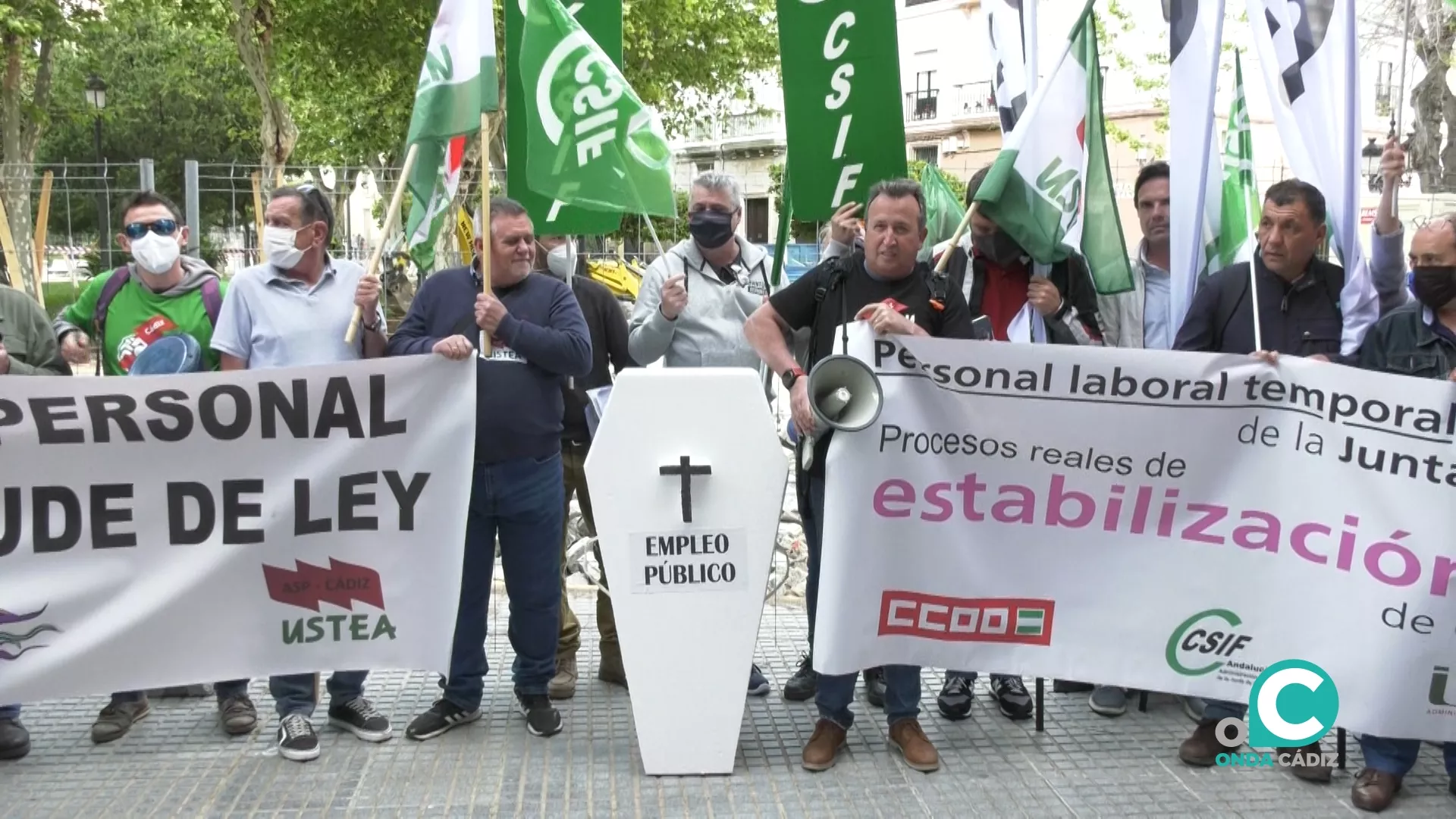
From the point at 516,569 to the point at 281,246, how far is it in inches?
58.8

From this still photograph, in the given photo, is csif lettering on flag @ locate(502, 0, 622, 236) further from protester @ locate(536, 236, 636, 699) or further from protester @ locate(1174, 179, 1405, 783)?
protester @ locate(1174, 179, 1405, 783)

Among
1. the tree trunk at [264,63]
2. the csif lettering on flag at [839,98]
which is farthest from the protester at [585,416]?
the tree trunk at [264,63]

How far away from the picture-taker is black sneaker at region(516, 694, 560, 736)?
4.78m

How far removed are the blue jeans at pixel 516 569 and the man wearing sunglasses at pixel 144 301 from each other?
1.21m

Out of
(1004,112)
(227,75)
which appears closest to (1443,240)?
(1004,112)

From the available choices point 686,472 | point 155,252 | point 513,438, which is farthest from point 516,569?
point 155,252

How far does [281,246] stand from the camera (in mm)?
4621

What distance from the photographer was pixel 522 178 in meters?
4.98

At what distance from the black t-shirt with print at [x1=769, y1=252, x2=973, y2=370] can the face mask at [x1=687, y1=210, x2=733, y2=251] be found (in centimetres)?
60

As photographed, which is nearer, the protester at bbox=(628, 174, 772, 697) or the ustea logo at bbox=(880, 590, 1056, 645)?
the ustea logo at bbox=(880, 590, 1056, 645)

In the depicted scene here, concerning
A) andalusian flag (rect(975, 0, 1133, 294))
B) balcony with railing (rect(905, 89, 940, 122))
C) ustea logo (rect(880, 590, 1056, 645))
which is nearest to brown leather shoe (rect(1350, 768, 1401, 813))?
ustea logo (rect(880, 590, 1056, 645))

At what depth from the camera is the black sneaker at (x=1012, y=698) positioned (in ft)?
16.5

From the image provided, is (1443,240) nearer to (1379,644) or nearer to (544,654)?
(1379,644)

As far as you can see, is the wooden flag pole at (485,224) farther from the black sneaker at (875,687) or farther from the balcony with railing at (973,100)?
the balcony with railing at (973,100)
